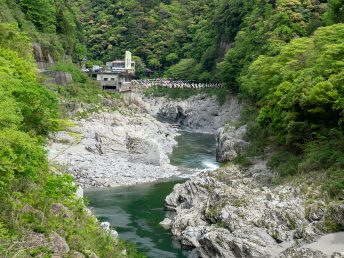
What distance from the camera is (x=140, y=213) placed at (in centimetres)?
2522

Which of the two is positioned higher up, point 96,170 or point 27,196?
point 27,196

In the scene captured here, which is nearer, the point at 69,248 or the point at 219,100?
the point at 69,248

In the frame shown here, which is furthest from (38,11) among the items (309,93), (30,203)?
(30,203)

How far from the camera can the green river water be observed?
20.9 m

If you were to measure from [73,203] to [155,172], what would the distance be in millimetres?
17893

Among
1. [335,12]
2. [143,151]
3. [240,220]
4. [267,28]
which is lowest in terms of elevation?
[143,151]

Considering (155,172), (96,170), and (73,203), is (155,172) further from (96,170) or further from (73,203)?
(73,203)

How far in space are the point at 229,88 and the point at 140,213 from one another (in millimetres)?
36159

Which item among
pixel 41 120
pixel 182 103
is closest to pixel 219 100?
pixel 182 103

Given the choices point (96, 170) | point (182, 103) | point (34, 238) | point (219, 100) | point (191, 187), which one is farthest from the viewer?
point (182, 103)

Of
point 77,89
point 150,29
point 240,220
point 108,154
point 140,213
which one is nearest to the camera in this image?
point 240,220

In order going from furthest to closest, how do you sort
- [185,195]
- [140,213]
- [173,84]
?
1. [173,84]
2. [185,195]
3. [140,213]

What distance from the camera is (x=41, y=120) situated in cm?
2284

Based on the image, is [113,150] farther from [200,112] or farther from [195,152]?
[200,112]
